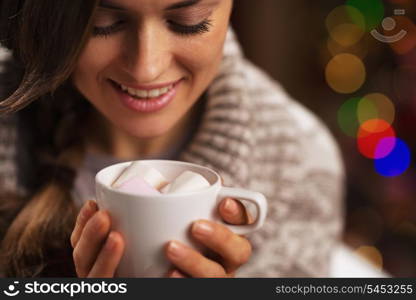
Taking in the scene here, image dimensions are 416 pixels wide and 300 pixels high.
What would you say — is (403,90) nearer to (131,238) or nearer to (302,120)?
(302,120)

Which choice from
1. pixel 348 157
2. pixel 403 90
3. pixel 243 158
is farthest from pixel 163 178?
pixel 348 157

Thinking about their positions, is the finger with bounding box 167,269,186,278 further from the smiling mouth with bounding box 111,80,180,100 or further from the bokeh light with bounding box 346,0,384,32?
the bokeh light with bounding box 346,0,384,32

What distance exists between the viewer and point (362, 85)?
31.5 inches

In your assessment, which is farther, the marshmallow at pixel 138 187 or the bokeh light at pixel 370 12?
the bokeh light at pixel 370 12

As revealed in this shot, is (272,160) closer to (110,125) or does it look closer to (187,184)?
(110,125)

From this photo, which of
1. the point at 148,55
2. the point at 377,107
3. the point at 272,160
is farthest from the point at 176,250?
the point at 377,107

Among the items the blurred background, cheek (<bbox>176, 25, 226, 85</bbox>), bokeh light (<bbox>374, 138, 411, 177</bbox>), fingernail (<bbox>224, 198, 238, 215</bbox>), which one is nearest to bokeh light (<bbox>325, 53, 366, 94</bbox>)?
the blurred background

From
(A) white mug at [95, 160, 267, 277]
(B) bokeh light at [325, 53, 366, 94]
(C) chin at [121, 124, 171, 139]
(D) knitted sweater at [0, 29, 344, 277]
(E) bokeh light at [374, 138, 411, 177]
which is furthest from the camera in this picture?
(E) bokeh light at [374, 138, 411, 177]

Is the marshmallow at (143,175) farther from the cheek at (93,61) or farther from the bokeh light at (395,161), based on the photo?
the bokeh light at (395,161)

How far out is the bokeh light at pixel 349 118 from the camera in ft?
2.84

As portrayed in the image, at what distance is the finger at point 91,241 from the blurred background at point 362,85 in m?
0.22

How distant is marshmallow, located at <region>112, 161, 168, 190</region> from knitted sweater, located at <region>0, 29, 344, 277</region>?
0.38 feet

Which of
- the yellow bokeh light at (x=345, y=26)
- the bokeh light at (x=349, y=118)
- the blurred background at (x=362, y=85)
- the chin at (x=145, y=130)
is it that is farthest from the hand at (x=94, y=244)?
the bokeh light at (x=349, y=118)

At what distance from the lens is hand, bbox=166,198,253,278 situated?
0.32 metres
